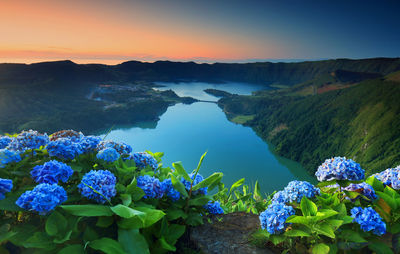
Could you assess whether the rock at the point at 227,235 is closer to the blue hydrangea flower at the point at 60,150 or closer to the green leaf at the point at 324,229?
the green leaf at the point at 324,229

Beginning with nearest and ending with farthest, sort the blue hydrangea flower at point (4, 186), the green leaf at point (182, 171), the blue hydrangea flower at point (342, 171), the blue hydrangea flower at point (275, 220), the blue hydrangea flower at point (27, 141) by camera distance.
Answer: the blue hydrangea flower at point (4, 186)
the blue hydrangea flower at point (275, 220)
the blue hydrangea flower at point (342, 171)
the blue hydrangea flower at point (27, 141)
the green leaf at point (182, 171)

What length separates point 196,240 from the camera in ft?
7.97

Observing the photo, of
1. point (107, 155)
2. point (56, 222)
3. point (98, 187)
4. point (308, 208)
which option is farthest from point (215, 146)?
point (56, 222)

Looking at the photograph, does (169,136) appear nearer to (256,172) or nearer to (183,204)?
(256,172)

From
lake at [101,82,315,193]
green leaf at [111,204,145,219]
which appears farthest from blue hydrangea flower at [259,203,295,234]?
lake at [101,82,315,193]

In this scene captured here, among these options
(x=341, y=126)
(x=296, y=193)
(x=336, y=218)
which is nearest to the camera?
(x=336, y=218)

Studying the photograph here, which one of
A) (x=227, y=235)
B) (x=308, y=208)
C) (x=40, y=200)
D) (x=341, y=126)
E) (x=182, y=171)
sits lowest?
(x=341, y=126)

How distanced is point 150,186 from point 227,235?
97 cm

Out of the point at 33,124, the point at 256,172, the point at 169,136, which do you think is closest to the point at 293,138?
the point at 256,172

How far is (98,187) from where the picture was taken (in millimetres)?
2012

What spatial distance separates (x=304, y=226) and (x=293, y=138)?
11780 cm

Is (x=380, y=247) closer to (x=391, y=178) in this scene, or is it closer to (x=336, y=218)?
(x=336, y=218)

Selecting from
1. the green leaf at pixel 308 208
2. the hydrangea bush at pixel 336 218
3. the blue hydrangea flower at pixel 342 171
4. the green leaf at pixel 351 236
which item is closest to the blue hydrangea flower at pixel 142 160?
the hydrangea bush at pixel 336 218

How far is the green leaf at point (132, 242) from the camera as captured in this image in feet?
5.60
